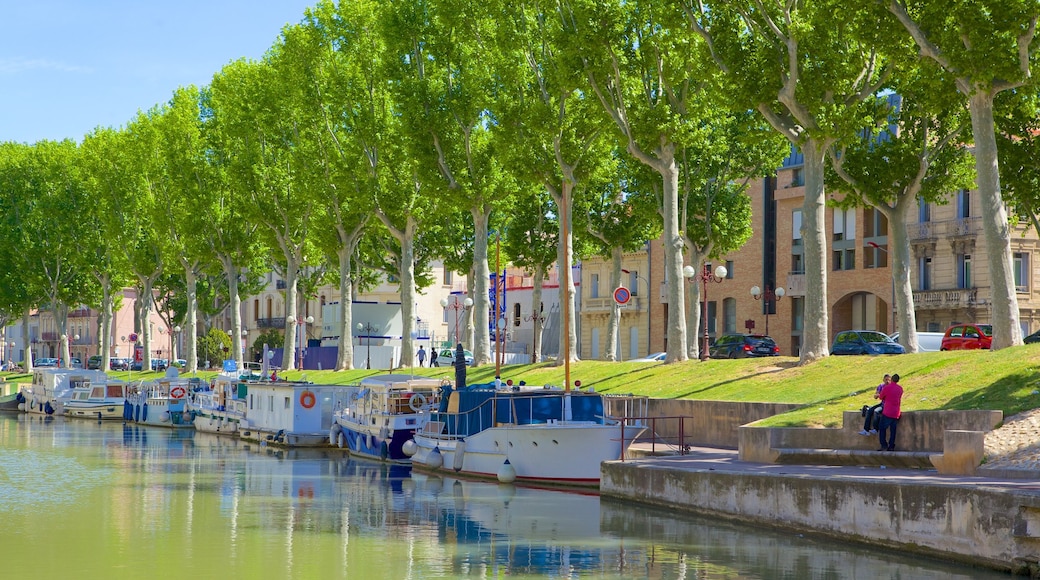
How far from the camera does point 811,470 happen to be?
25.2 m

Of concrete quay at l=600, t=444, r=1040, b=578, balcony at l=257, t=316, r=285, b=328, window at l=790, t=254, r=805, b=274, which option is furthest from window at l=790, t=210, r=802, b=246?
balcony at l=257, t=316, r=285, b=328

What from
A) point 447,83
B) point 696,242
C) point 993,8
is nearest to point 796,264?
point 696,242

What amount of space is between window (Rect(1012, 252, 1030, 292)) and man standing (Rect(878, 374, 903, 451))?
134 ft

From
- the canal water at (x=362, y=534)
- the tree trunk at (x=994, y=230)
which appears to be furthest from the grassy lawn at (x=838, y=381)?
the canal water at (x=362, y=534)

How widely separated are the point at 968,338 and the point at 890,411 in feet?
80.5

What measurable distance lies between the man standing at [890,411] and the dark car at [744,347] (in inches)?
1127

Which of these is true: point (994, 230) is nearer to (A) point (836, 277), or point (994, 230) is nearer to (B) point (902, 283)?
(B) point (902, 283)

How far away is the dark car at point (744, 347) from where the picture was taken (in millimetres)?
55250

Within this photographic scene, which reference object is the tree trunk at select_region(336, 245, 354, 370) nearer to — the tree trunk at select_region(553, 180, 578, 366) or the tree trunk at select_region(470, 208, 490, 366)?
the tree trunk at select_region(470, 208, 490, 366)

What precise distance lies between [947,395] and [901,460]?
366 centimetres

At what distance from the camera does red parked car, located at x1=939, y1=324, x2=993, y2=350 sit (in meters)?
47.9

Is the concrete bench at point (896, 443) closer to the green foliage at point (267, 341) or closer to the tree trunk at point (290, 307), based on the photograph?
the tree trunk at point (290, 307)

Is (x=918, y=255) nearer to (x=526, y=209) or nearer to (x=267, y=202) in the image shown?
(x=526, y=209)

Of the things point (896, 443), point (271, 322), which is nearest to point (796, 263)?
point (896, 443)
